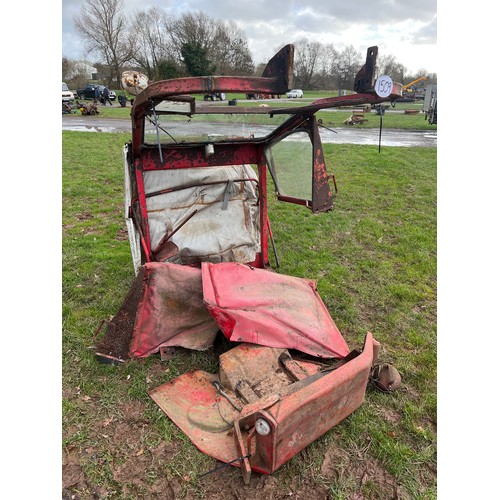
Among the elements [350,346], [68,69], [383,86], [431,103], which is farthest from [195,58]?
[68,69]

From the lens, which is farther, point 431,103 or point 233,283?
point 431,103

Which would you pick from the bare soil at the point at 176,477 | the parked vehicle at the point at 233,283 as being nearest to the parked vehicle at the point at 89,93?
the parked vehicle at the point at 233,283

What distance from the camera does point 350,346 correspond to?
3.38 m

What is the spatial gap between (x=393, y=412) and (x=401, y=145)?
42.1 ft

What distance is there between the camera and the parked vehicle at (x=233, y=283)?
2.14 metres

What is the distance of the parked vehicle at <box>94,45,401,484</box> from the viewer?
214 cm

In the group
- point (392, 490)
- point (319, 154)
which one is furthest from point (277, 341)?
point (319, 154)

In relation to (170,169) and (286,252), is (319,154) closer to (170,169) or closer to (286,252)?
(170,169)

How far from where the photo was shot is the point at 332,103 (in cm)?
275

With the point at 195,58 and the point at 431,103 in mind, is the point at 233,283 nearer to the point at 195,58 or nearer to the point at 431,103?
the point at 195,58

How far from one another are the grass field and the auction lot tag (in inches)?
82.3

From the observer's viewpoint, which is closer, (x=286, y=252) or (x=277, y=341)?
(x=277, y=341)

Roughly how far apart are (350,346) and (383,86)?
2.16m

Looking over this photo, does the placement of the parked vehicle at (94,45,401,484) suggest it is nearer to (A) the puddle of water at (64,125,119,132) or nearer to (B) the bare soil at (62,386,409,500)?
(B) the bare soil at (62,386,409,500)
